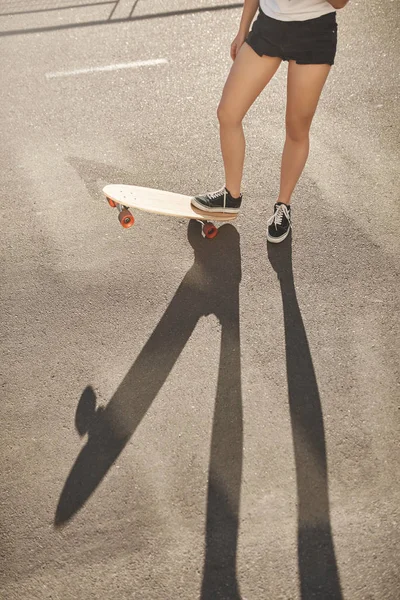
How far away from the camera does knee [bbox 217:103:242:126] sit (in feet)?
11.5

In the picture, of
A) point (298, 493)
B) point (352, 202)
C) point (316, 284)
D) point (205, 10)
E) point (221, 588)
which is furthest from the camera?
point (205, 10)

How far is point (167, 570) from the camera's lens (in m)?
2.75

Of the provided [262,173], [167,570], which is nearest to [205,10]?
[262,173]

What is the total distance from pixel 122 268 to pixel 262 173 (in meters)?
A: 1.45

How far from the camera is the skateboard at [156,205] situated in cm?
387

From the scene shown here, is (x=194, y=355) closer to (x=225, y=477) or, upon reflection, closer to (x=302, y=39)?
(x=225, y=477)

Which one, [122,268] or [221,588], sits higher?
[122,268]

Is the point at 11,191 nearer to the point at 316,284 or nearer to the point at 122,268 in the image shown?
the point at 122,268

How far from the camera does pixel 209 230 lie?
13.4 feet

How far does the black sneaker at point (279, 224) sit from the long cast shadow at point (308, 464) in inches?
11.9

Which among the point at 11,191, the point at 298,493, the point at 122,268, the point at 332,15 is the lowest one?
the point at 298,493

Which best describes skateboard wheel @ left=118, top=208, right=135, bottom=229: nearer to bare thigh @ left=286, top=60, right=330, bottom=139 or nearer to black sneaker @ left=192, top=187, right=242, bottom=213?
black sneaker @ left=192, top=187, right=242, bottom=213

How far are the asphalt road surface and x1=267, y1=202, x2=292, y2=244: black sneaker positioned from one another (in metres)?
0.10

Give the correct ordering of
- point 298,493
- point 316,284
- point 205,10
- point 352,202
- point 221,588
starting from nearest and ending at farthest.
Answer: point 221,588 → point 298,493 → point 316,284 → point 352,202 → point 205,10
